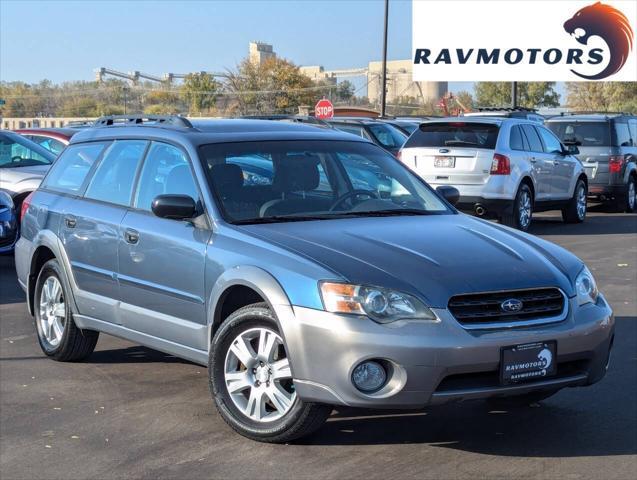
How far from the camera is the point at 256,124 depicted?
23.3 ft

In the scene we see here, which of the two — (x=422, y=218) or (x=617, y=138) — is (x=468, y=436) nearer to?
(x=422, y=218)

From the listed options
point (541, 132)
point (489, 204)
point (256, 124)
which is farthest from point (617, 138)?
point (256, 124)

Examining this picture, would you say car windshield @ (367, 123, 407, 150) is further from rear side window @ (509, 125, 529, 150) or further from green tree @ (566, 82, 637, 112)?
green tree @ (566, 82, 637, 112)

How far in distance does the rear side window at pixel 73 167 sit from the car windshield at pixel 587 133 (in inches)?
543

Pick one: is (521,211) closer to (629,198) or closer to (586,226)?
(586,226)

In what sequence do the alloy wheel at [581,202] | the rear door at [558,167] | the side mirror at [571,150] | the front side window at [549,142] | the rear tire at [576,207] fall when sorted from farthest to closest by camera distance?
the alloy wheel at [581,202] < the rear tire at [576,207] < the side mirror at [571,150] < the rear door at [558,167] < the front side window at [549,142]

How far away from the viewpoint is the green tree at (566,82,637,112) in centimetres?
6644

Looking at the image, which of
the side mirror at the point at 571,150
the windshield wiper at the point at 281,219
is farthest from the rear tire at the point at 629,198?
the windshield wiper at the point at 281,219

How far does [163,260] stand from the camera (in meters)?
6.38

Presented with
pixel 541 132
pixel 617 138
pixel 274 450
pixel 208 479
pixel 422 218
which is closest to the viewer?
pixel 208 479

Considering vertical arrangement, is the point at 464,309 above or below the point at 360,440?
above

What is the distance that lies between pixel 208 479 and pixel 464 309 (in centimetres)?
148

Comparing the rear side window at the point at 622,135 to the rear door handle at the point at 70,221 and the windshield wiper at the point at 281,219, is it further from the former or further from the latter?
the windshield wiper at the point at 281,219

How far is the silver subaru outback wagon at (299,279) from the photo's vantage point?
5.19 metres
